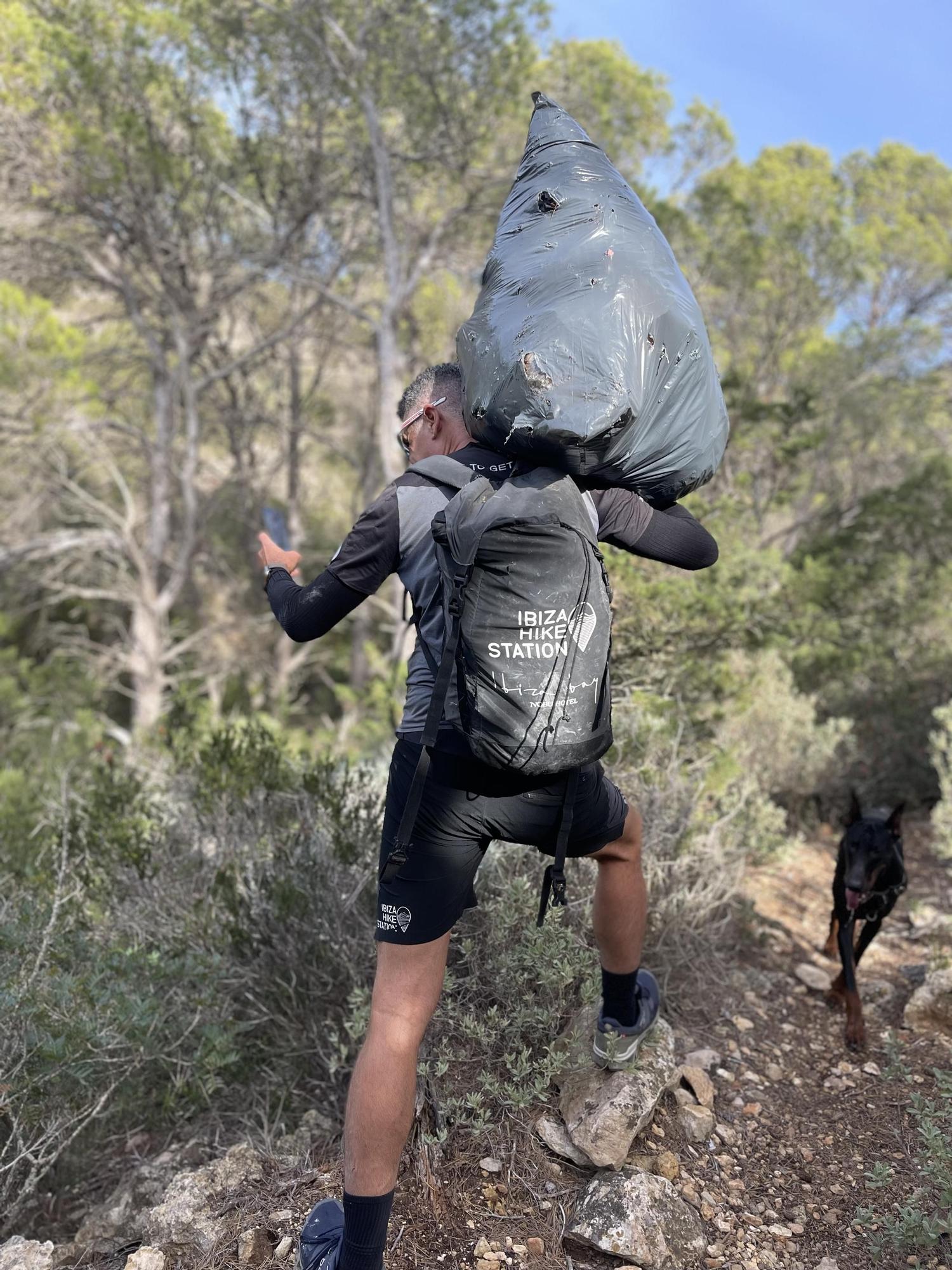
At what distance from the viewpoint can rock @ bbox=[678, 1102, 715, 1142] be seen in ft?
7.63

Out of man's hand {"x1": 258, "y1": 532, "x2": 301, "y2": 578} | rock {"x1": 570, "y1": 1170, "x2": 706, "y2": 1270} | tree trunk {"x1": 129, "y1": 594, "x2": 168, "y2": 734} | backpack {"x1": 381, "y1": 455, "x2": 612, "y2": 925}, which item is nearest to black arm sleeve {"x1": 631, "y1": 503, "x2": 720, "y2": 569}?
backpack {"x1": 381, "y1": 455, "x2": 612, "y2": 925}

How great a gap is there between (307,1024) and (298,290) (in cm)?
1216

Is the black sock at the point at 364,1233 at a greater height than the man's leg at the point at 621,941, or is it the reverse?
the man's leg at the point at 621,941

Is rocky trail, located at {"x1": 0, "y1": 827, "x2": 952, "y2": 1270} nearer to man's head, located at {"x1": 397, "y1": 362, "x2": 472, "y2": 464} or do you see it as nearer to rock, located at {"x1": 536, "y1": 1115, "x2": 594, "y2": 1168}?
rock, located at {"x1": 536, "y1": 1115, "x2": 594, "y2": 1168}

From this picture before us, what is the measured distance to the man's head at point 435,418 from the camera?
192cm

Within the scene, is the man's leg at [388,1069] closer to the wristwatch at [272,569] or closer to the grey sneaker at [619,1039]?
the grey sneaker at [619,1039]

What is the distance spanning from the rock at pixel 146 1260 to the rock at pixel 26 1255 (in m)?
0.19

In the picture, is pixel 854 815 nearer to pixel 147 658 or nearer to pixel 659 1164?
pixel 659 1164

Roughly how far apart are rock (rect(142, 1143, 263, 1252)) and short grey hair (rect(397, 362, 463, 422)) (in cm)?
179

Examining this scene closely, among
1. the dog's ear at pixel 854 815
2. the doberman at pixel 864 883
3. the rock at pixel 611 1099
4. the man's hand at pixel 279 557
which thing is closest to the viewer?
the man's hand at pixel 279 557

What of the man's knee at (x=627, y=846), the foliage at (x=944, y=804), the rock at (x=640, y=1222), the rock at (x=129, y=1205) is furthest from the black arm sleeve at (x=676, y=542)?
the foliage at (x=944, y=804)

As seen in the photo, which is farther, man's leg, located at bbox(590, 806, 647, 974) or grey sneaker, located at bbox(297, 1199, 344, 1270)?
man's leg, located at bbox(590, 806, 647, 974)

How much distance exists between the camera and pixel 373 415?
14906 millimetres

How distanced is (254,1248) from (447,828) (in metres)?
1.03
